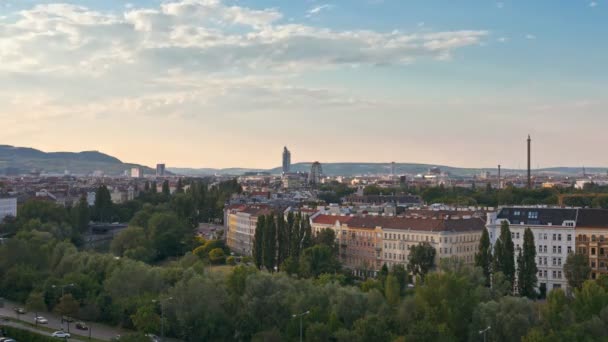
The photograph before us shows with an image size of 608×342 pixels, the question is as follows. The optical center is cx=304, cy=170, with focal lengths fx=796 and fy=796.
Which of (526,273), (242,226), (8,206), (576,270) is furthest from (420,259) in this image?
(8,206)

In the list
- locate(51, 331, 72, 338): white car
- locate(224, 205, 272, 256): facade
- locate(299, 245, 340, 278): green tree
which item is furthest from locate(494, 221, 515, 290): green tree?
locate(224, 205, 272, 256): facade

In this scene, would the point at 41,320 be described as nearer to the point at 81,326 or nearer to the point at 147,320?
the point at 81,326

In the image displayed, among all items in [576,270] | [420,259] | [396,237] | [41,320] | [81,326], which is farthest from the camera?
[396,237]

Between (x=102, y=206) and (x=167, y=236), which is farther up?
(x=102, y=206)

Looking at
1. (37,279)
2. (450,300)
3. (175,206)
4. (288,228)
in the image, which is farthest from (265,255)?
(175,206)

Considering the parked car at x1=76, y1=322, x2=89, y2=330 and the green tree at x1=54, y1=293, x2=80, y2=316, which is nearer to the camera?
the parked car at x1=76, y1=322, x2=89, y2=330

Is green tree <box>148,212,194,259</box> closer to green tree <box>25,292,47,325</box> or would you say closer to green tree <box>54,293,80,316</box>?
green tree <box>25,292,47,325</box>
